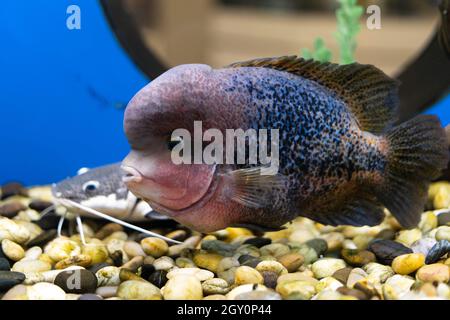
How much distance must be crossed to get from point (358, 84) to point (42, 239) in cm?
168

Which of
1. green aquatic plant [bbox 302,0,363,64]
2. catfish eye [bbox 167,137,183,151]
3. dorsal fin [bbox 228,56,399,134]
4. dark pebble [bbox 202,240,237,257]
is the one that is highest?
green aquatic plant [bbox 302,0,363,64]

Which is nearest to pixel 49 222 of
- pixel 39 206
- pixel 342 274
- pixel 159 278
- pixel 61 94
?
pixel 39 206

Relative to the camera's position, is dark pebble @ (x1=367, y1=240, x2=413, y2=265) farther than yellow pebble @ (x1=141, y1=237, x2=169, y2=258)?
No

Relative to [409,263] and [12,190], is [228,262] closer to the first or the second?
[409,263]

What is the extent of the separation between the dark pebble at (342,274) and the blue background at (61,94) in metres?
1.75

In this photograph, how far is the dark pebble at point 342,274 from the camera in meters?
2.33

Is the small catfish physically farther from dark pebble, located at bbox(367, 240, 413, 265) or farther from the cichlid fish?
dark pebble, located at bbox(367, 240, 413, 265)

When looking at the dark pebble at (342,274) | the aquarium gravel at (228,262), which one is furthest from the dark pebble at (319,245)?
the dark pebble at (342,274)

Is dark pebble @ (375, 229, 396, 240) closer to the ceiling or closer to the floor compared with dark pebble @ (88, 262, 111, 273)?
closer to the ceiling

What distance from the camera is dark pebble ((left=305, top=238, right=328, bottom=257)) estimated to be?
278 cm

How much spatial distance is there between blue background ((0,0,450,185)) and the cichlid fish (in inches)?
53.5

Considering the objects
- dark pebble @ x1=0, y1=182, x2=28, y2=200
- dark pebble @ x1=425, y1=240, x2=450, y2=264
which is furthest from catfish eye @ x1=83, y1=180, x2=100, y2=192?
dark pebble @ x1=425, y1=240, x2=450, y2=264

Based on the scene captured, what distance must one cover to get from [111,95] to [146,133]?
165 centimetres

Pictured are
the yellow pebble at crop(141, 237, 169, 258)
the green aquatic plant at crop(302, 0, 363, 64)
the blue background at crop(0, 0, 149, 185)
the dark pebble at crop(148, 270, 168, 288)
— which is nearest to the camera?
the dark pebble at crop(148, 270, 168, 288)
